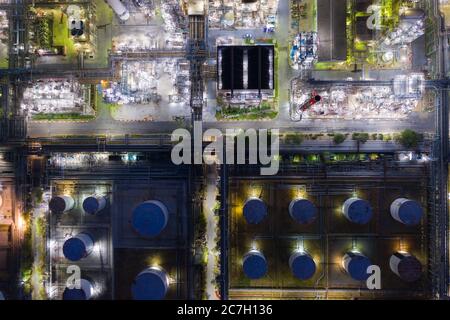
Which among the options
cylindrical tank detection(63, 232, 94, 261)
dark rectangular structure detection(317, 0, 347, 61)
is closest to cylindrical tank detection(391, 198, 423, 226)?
dark rectangular structure detection(317, 0, 347, 61)

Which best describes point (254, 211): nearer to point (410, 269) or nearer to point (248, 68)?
point (248, 68)

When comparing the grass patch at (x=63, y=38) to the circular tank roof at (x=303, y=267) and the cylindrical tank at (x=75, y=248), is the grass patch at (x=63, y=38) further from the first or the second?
the circular tank roof at (x=303, y=267)

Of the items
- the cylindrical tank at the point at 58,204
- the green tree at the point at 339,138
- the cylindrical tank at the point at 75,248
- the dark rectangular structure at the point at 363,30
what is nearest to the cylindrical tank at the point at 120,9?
the cylindrical tank at the point at 58,204

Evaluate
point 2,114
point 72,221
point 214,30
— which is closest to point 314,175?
point 214,30

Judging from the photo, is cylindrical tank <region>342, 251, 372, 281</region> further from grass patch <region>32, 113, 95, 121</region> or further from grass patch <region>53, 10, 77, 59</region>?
→ grass patch <region>53, 10, 77, 59</region>
